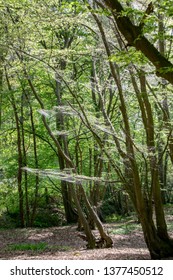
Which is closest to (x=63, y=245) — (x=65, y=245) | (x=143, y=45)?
(x=65, y=245)

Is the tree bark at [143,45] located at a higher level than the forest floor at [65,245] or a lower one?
higher

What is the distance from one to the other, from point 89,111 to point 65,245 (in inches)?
152

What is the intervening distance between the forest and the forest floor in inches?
6.5

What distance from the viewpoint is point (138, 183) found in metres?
7.05

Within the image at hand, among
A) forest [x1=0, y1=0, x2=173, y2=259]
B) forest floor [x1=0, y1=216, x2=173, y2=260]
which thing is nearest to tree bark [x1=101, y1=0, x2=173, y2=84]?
forest [x1=0, y1=0, x2=173, y2=259]

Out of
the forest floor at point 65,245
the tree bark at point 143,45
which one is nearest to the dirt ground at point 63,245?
the forest floor at point 65,245

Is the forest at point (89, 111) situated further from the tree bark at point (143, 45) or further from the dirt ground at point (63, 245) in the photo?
the dirt ground at point (63, 245)

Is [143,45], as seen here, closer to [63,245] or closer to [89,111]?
[89,111]

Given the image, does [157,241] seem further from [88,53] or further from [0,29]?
[0,29]

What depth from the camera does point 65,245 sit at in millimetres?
10750

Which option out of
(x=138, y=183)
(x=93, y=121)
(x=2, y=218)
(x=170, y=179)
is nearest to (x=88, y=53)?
(x=93, y=121)

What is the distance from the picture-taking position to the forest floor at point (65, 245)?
7.96 metres

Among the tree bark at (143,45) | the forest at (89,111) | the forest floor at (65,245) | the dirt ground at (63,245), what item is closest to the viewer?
the tree bark at (143,45)
